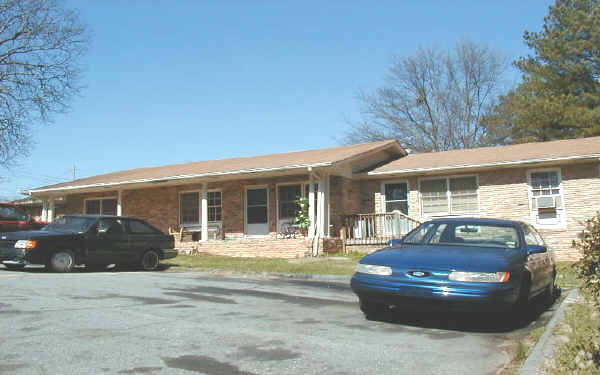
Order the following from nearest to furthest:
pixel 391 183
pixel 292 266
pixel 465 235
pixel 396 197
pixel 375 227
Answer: pixel 465 235
pixel 292 266
pixel 375 227
pixel 396 197
pixel 391 183

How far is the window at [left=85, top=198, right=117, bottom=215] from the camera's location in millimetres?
24531

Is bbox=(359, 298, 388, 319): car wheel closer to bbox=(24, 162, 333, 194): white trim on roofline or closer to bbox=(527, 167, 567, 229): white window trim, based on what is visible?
bbox=(24, 162, 333, 194): white trim on roofline

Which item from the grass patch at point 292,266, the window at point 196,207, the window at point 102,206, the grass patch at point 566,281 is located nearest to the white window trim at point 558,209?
the grass patch at point 566,281

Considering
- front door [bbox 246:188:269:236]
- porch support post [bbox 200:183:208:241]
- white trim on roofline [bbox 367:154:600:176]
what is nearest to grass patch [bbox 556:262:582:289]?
white trim on roofline [bbox 367:154:600:176]

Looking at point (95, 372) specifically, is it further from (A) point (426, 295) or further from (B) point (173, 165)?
(B) point (173, 165)

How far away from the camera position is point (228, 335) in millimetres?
5828

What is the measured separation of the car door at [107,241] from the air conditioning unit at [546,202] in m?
12.1

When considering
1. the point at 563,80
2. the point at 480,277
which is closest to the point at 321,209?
the point at 480,277

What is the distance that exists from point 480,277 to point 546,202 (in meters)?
12.0

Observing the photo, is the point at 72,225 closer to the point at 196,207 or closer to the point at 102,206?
the point at 196,207

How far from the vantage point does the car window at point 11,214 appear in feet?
57.6

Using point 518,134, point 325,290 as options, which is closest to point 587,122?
point 518,134

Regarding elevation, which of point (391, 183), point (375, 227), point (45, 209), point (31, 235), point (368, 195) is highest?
point (391, 183)

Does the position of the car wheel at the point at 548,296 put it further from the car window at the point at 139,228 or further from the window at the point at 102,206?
the window at the point at 102,206
